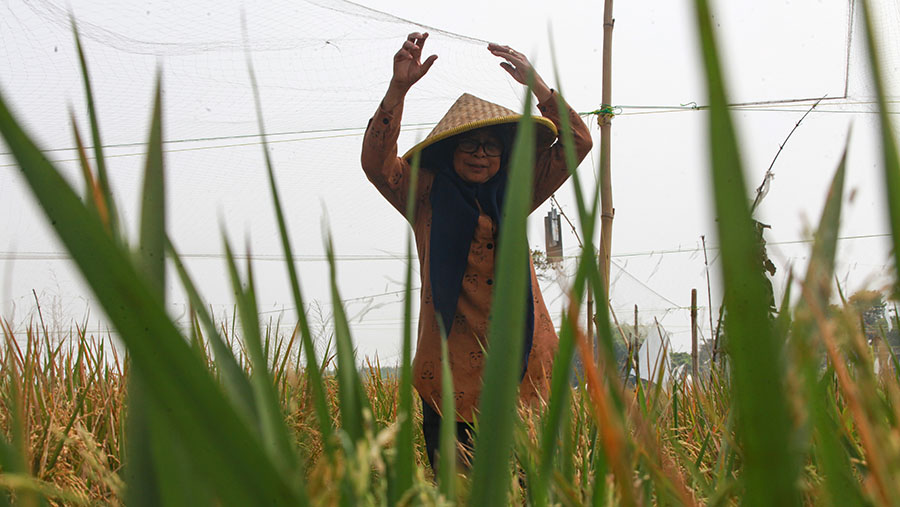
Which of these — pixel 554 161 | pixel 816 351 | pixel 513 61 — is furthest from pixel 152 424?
pixel 554 161

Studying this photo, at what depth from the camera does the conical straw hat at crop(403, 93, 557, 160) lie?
150cm

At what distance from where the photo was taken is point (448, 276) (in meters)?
1.48

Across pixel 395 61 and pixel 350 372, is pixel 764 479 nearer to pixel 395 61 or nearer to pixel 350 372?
pixel 350 372

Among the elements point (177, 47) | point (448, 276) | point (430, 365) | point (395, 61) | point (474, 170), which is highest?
point (177, 47)

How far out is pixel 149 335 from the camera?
0.13 meters

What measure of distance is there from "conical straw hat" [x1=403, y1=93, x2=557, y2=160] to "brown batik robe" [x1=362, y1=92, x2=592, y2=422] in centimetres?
6

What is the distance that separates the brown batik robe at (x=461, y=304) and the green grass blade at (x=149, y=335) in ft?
4.30

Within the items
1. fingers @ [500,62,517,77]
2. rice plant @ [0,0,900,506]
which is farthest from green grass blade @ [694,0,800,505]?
fingers @ [500,62,517,77]

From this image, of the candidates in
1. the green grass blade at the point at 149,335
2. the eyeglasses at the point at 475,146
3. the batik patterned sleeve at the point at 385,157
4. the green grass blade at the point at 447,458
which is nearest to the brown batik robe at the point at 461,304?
the batik patterned sleeve at the point at 385,157

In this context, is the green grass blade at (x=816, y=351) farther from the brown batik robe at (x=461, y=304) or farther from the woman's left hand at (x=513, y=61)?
the brown batik robe at (x=461, y=304)

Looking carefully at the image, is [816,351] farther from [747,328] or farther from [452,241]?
[452,241]

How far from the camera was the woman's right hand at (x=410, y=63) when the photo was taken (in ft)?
4.44

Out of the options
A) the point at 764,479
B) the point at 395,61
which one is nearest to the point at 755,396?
the point at 764,479

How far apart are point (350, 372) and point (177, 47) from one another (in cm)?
230
